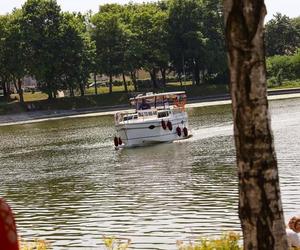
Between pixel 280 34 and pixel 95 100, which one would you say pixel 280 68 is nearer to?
pixel 280 34

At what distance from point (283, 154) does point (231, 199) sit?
11.3 meters

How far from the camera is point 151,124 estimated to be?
4353cm

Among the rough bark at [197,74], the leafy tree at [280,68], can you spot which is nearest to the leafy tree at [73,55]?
the rough bark at [197,74]

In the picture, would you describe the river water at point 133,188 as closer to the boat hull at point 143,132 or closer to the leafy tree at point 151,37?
the boat hull at point 143,132

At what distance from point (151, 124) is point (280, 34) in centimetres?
8725

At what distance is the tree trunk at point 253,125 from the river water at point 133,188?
32.2 feet

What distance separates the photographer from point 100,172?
3238 centimetres

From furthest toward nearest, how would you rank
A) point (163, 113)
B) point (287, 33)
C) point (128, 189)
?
point (287, 33), point (163, 113), point (128, 189)

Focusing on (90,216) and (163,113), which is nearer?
(90,216)

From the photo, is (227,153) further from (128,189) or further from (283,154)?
(128,189)

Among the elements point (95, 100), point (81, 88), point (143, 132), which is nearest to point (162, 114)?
point (143, 132)

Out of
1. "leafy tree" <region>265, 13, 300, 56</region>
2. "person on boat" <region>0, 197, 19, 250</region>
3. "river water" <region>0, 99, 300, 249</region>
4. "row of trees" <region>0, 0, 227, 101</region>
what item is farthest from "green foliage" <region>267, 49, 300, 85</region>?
"person on boat" <region>0, 197, 19, 250</region>

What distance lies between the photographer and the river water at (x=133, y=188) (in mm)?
17938

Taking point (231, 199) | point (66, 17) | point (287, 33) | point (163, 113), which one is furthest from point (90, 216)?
point (287, 33)
